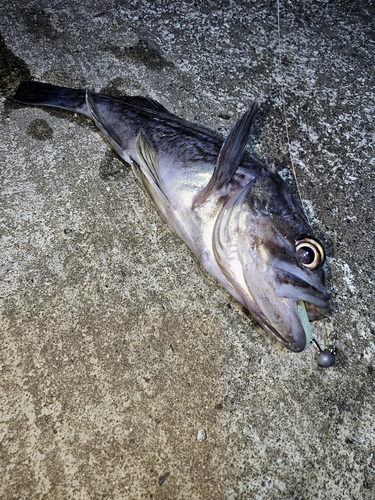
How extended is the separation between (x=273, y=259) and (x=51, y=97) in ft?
6.82

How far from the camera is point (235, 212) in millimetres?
2381

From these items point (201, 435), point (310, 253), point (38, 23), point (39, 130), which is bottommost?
point (201, 435)

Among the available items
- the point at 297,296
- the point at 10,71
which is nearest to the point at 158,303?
the point at 297,296

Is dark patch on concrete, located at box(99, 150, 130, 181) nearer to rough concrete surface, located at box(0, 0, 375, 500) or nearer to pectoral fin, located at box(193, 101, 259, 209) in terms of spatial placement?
rough concrete surface, located at box(0, 0, 375, 500)

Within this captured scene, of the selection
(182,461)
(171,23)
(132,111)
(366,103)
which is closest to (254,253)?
(182,461)

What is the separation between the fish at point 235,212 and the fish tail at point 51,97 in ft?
0.71

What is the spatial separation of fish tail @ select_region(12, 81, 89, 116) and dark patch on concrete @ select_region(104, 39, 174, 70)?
2.11 feet

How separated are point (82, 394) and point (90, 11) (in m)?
3.32

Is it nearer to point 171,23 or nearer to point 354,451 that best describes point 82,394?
point 354,451

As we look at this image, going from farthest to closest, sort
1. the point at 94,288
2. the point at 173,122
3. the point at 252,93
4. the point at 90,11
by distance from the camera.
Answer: the point at 90,11
the point at 252,93
the point at 173,122
the point at 94,288

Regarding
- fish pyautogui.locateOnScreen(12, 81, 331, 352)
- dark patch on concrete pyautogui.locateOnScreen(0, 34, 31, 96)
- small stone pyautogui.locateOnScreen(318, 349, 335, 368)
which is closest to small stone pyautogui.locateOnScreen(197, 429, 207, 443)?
fish pyautogui.locateOnScreen(12, 81, 331, 352)

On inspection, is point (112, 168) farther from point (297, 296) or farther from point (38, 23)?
point (38, 23)

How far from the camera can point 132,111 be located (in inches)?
118

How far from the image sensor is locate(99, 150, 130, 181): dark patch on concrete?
2965 mm
